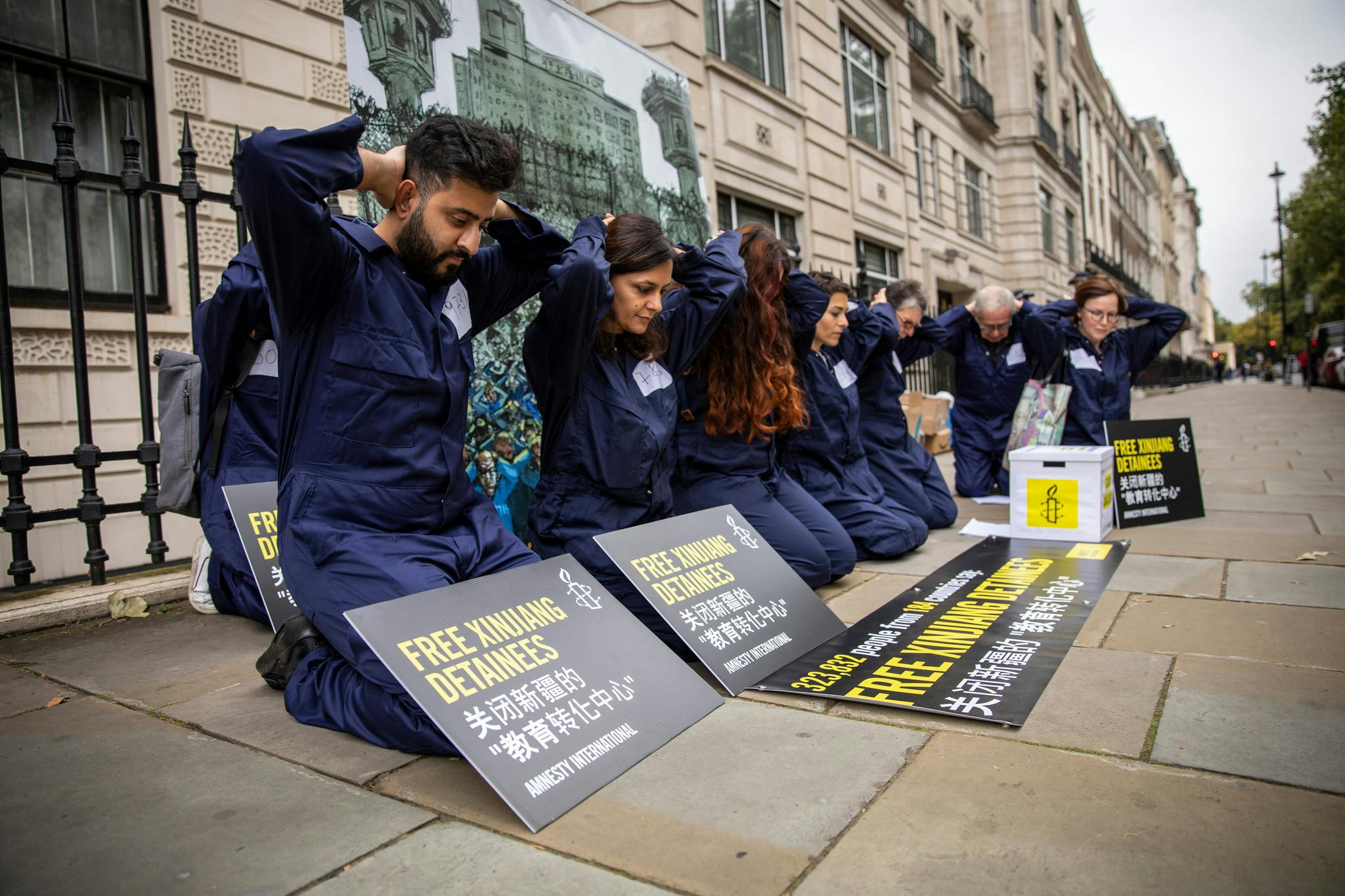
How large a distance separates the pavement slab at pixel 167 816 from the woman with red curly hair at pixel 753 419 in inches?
95.6

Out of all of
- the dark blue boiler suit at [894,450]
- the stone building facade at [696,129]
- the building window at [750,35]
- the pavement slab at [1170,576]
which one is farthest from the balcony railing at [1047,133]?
the pavement slab at [1170,576]

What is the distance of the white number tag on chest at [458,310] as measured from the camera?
9.45 feet

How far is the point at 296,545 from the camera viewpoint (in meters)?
2.56

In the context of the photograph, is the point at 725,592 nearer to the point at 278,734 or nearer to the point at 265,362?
the point at 278,734

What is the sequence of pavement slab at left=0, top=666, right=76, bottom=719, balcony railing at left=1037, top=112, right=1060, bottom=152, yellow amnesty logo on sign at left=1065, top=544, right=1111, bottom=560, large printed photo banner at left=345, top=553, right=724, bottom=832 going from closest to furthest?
1. large printed photo banner at left=345, top=553, right=724, bottom=832
2. pavement slab at left=0, top=666, right=76, bottom=719
3. yellow amnesty logo on sign at left=1065, top=544, right=1111, bottom=560
4. balcony railing at left=1037, top=112, right=1060, bottom=152

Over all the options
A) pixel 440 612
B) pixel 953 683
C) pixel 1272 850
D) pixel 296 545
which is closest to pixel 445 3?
pixel 296 545

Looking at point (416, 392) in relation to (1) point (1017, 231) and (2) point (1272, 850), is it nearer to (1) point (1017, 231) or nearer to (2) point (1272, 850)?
(2) point (1272, 850)

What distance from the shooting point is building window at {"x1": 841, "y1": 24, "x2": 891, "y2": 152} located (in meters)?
15.7

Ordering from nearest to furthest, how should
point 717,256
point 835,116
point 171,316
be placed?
point 717,256 → point 171,316 → point 835,116

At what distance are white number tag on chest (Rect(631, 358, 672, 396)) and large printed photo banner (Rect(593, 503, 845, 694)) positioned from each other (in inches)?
22.6

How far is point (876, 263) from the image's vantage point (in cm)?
1659

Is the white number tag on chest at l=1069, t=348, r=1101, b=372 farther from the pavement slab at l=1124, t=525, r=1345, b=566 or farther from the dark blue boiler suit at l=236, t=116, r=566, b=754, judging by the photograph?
the dark blue boiler suit at l=236, t=116, r=566, b=754

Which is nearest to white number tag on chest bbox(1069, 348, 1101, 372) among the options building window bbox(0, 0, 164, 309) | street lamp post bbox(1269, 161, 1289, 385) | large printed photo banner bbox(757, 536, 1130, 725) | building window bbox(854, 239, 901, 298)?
→ large printed photo banner bbox(757, 536, 1130, 725)

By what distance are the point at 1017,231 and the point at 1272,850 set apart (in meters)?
26.7
